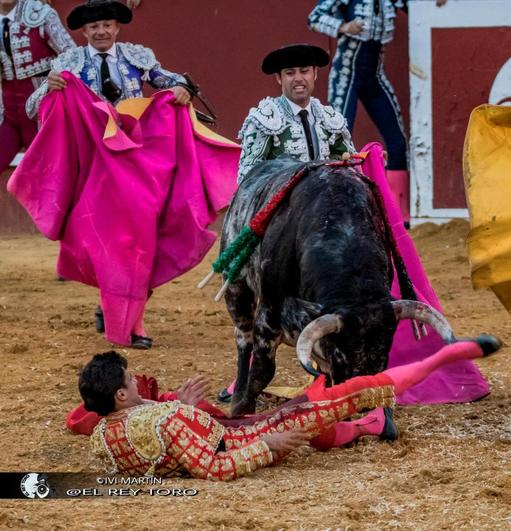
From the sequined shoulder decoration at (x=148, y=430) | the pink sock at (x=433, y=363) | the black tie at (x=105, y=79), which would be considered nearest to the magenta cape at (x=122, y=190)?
the black tie at (x=105, y=79)

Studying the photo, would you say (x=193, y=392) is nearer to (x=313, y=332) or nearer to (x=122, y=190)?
(x=313, y=332)

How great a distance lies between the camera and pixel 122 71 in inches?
236

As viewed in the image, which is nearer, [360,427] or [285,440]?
[285,440]

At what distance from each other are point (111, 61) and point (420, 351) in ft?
6.81

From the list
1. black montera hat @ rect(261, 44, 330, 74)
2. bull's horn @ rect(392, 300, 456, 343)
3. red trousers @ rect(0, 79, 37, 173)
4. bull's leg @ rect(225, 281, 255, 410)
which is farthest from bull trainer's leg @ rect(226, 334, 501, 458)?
red trousers @ rect(0, 79, 37, 173)

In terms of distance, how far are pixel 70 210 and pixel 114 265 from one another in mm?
333

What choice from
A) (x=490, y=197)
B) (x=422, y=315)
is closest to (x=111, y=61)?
(x=490, y=197)

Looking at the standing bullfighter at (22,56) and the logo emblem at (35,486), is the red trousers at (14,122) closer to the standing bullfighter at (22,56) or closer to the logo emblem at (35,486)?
the standing bullfighter at (22,56)

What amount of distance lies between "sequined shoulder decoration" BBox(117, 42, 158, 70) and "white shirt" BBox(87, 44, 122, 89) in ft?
0.15

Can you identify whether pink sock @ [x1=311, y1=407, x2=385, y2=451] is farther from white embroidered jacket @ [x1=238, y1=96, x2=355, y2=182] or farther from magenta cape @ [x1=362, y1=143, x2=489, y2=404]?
white embroidered jacket @ [x1=238, y1=96, x2=355, y2=182]

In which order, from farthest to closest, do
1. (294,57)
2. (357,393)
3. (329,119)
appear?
(329,119)
(294,57)
(357,393)

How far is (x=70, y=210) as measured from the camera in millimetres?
5887

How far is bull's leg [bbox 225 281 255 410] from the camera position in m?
4.85

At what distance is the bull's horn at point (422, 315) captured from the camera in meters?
3.84
